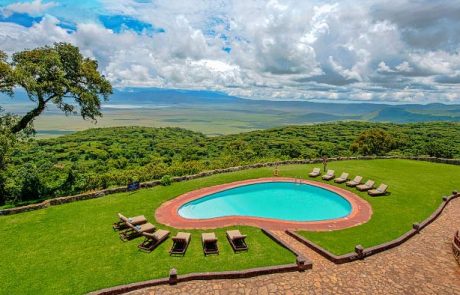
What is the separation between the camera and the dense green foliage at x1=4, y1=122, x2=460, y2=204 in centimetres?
2311

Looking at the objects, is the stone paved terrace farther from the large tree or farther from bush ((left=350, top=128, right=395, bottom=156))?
bush ((left=350, top=128, right=395, bottom=156))

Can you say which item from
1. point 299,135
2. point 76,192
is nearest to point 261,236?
point 76,192

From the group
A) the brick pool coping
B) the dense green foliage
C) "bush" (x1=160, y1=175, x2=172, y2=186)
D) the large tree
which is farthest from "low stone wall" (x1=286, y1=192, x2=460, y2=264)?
the large tree

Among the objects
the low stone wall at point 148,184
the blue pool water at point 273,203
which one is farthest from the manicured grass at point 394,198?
the blue pool water at point 273,203

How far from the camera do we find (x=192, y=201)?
21234mm

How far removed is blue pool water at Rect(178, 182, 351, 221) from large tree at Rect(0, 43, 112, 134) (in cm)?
1165

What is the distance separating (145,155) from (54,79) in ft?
99.6

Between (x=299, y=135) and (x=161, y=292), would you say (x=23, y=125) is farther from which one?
(x=299, y=135)

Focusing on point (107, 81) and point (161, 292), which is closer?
point (161, 292)

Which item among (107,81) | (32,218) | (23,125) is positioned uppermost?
(107,81)

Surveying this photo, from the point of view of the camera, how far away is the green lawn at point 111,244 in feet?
36.8

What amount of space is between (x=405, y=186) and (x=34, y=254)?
24644 mm

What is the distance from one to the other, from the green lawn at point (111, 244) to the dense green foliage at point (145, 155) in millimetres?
4252

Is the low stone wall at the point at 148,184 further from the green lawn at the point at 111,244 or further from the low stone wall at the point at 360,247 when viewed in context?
the low stone wall at the point at 360,247
